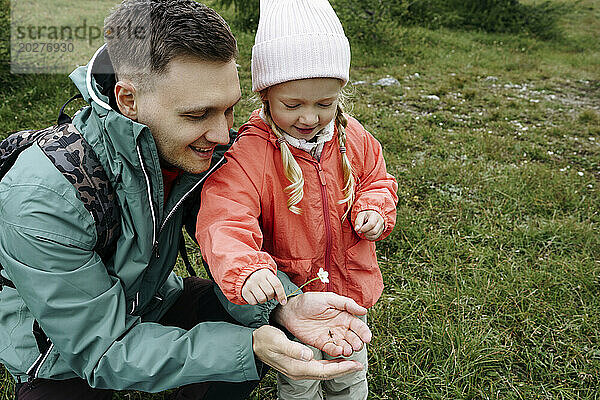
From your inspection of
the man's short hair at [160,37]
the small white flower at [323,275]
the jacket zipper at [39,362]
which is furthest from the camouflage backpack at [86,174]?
the small white flower at [323,275]

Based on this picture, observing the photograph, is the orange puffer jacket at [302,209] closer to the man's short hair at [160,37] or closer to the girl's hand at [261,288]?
the girl's hand at [261,288]

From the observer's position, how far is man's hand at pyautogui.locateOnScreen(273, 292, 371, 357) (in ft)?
6.98

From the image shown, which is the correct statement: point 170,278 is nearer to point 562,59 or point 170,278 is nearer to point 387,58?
point 387,58

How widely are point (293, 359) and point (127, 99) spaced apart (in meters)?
1.17

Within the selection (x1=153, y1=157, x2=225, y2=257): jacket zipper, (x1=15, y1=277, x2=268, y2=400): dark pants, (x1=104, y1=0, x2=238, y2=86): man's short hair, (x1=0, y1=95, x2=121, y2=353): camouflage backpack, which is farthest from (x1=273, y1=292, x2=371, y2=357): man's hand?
(x1=104, y1=0, x2=238, y2=86): man's short hair

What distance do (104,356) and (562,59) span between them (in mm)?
12047

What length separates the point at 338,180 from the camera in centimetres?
247

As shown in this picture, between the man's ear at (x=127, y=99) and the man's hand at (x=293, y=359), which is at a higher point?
the man's ear at (x=127, y=99)

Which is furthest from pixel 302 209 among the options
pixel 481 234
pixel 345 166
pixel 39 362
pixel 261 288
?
pixel 481 234

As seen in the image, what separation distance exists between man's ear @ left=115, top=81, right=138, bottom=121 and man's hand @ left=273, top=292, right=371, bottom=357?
3.27 ft

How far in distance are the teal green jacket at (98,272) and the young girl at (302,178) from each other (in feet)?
0.95

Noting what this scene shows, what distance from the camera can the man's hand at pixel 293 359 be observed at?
191cm

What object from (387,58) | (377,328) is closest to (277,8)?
(377,328)

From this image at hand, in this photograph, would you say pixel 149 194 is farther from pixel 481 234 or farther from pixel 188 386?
pixel 481 234
